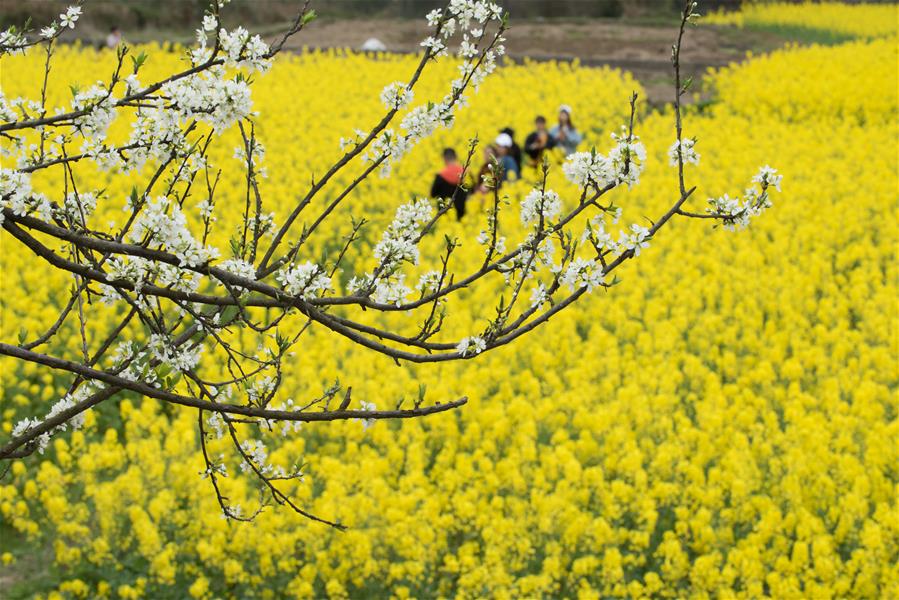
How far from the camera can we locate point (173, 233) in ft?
8.91

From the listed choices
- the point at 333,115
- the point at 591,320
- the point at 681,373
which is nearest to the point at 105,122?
the point at 681,373

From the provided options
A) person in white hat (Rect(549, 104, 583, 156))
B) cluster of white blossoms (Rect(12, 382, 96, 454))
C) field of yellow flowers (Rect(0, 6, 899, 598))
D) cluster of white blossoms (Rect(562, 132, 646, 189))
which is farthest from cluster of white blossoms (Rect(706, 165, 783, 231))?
person in white hat (Rect(549, 104, 583, 156))

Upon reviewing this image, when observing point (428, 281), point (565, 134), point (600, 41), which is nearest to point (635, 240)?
point (428, 281)

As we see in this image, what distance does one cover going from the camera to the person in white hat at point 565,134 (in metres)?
16.1

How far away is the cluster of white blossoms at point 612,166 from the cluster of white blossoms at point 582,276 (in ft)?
0.90

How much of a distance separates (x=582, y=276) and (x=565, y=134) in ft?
43.4

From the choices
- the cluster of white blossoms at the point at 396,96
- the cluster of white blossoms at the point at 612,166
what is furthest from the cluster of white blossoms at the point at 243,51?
the cluster of white blossoms at the point at 612,166

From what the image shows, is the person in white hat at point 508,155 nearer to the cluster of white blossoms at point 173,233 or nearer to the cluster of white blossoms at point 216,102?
the cluster of white blossoms at point 216,102

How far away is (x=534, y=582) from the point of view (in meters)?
6.10

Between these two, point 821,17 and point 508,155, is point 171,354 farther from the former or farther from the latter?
point 821,17

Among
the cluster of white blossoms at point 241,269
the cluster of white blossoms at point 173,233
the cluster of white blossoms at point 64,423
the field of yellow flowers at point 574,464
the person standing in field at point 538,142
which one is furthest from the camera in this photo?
the person standing in field at point 538,142

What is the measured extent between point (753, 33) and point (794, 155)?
18.7 m

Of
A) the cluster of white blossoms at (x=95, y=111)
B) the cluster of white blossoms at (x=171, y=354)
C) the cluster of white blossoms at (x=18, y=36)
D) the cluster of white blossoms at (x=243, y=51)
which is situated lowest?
the cluster of white blossoms at (x=171, y=354)

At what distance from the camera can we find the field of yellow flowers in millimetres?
6359
